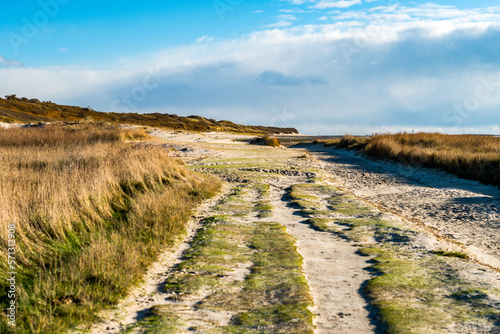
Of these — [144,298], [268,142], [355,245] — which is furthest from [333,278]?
[268,142]

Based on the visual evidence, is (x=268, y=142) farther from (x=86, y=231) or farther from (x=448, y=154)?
(x=86, y=231)

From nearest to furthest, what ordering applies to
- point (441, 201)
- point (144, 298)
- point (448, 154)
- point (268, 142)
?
1. point (144, 298)
2. point (441, 201)
3. point (448, 154)
4. point (268, 142)

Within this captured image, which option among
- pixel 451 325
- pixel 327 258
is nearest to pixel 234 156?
pixel 327 258

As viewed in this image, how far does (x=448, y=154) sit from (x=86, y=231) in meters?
18.3

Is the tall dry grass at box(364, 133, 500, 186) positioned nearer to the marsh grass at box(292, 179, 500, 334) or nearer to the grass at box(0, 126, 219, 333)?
the marsh grass at box(292, 179, 500, 334)

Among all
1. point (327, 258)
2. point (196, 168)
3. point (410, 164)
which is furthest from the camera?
point (410, 164)

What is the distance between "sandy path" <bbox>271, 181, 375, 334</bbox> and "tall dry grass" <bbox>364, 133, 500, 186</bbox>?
10.8 m

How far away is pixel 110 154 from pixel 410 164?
51.1 feet

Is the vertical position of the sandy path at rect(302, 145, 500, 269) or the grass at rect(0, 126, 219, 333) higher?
the grass at rect(0, 126, 219, 333)

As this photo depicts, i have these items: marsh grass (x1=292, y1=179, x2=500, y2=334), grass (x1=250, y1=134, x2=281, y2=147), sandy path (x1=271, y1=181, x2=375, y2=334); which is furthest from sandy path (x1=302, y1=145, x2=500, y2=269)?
grass (x1=250, y1=134, x2=281, y2=147)

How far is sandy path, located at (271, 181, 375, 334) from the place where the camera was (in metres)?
4.25

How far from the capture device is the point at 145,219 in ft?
25.1

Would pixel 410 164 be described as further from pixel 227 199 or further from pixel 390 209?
pixel 227 199

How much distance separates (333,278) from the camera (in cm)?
560
